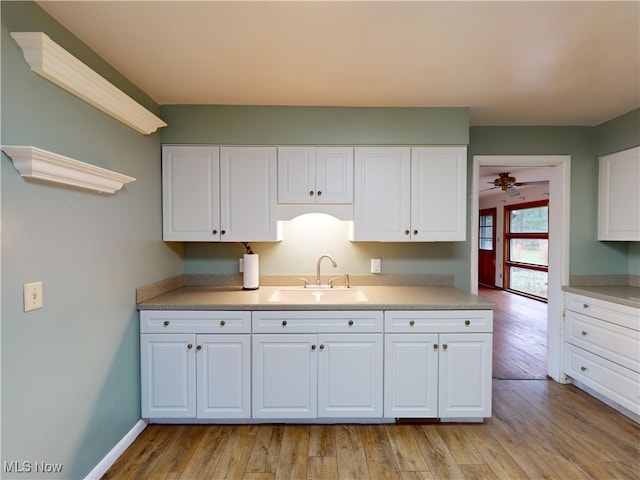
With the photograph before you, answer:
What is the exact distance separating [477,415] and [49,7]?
10.8 feet

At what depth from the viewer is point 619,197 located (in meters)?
2.63

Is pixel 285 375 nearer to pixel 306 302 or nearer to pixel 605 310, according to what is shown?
pixel 306 302

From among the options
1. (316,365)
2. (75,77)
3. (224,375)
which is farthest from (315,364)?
(75,77)

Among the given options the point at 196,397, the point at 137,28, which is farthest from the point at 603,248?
the point at 137,28

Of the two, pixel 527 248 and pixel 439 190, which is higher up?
pixel 439 190

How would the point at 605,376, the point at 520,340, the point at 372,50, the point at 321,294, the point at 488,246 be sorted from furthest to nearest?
the point at 488,246 → the point at 520,340 → the point at 321,294 → the point at 605,376 → the point at 372,50

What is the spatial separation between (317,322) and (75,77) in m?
1.87

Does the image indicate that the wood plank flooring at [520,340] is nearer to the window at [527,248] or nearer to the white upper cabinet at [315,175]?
the window at [527,248]

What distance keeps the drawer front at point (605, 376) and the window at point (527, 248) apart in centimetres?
425

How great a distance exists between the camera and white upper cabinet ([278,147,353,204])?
95.3 inches

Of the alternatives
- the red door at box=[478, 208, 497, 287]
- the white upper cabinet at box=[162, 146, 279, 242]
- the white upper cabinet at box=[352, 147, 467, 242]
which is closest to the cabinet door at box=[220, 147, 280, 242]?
the white upper cabinet at box=[162, 146, 279, 242]

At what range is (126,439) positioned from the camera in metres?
1.95

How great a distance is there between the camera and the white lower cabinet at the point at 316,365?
2109 millimetres

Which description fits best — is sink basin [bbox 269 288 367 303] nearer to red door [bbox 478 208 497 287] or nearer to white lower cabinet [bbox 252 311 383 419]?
white lower cabinet [bbox 252 311 383 419]
